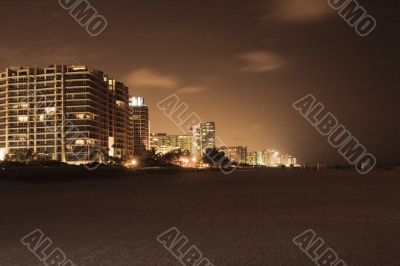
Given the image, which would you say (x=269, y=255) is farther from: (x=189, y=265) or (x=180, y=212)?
(x=180, y=212)

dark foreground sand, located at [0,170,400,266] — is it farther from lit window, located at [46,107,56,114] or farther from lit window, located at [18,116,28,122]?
lit window, located at [18,116,28,122]

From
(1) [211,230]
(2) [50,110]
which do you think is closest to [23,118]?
(2) [50,110]

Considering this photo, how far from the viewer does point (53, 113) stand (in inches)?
6708

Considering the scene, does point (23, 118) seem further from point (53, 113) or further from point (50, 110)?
point (53, 113)

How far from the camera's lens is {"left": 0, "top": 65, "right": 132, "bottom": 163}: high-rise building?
165375 mm

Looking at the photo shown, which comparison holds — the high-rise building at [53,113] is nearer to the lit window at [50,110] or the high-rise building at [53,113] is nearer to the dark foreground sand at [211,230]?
the lit window at [50,110]

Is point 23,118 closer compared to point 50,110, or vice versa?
point 50,110

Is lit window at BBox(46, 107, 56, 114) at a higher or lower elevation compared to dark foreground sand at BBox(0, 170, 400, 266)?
higher

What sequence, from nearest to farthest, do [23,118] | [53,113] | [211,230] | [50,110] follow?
[211,230]
[53,113]
[50,110]
[23,118]

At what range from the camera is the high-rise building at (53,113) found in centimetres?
16538

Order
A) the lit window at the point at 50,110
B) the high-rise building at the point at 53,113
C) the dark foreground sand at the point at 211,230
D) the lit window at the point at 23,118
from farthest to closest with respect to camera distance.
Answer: the lit window at the point at 23,118, the lit window at the point at 50,110, the high-rise building at the point at 53,113, the dark foreground sand at the point at 211,230

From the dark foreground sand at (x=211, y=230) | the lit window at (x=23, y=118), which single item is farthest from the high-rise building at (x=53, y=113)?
the dark foreground sand at (x=211, y=230)

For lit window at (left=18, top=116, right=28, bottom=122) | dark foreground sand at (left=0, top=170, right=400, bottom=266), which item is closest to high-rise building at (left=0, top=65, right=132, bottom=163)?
lit window at (left=18, top=116, right=28, bottom=122)

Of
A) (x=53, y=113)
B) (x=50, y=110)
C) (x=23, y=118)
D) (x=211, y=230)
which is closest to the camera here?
(x=211, y=230)
